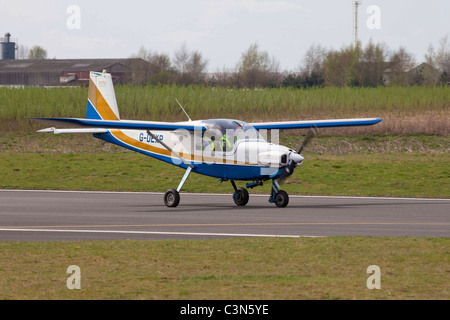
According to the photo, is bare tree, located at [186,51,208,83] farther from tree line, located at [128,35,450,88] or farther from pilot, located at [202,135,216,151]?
pilot, located at [202,135,216,151]

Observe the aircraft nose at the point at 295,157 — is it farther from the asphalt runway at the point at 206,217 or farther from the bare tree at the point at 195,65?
the bare tree at the point at 195,65

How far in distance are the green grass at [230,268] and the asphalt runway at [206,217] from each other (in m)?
1.37

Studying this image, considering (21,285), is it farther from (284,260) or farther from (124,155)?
(124,155)

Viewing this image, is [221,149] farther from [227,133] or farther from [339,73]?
[339,73]

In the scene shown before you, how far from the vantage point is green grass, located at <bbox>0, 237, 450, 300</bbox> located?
388 inches

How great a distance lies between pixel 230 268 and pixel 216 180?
1734cm

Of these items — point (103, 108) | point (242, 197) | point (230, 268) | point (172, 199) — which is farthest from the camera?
point (103, 108)

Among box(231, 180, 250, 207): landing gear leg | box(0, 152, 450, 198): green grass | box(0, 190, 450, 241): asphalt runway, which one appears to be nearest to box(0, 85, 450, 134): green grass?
box(0, 152, 450, 198): green grass

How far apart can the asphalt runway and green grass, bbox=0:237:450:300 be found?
1.37m


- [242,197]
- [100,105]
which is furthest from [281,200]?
[100,105]

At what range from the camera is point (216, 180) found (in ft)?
94.9

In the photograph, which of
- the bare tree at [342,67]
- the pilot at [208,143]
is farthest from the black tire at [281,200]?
the bare tree at [342,67]

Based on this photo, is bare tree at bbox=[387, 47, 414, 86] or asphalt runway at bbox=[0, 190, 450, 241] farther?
bare tree at bbox=[387, 47, 414, 86]

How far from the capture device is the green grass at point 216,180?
27266 mm
